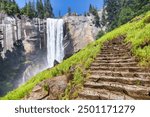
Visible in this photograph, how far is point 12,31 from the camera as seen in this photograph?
59.5m

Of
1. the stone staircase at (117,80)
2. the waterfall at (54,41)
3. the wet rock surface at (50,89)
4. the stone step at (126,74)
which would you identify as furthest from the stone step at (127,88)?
the waterfall at (54,41)

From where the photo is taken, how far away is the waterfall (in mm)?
59625

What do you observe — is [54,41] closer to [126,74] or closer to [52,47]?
[52,47]

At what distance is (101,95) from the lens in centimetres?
830

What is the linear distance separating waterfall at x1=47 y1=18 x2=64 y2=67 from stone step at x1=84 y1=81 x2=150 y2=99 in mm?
49698

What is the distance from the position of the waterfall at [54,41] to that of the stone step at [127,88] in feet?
163

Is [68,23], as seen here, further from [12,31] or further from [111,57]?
[111,57]

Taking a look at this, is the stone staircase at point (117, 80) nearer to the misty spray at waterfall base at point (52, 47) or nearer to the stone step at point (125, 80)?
the stone step at point (125, 80)

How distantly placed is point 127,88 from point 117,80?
1.05m

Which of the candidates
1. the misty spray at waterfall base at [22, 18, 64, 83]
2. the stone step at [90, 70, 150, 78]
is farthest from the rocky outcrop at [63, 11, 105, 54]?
the stone step at [90, 70, 150, 78]

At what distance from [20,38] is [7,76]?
7.98 metres

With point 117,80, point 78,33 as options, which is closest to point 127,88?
point 117,80


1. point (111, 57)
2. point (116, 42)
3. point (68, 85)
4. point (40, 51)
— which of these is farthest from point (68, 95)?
point (40, 51)

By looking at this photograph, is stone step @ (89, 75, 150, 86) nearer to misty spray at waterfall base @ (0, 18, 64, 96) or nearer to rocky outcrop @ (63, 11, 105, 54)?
misty spray at waterfall base @ (0, 18, 64, 96)
